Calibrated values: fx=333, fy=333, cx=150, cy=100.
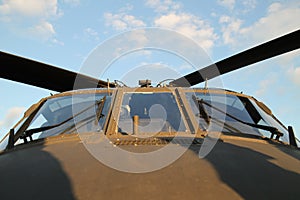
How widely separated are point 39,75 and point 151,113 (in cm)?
209

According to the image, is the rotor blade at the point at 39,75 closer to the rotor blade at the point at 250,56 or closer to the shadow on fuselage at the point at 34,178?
the rotor blade at the point at 250,56

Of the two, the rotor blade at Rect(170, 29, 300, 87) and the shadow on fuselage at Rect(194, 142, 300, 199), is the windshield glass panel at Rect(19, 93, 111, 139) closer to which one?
the shadow on fuselage at Rect(194, 142, 300, 199)

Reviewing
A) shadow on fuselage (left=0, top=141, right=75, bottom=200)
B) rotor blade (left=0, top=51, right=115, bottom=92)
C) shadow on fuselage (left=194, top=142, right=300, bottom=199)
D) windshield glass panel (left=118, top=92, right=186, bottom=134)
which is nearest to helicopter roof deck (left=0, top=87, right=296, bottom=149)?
windshield glass panel (left=118, top=92, right=186, bottom=134)

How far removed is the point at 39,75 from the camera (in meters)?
5.45

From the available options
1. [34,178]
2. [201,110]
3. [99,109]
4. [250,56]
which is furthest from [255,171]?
[250,56]

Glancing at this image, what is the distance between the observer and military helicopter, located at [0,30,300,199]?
7.88 ft

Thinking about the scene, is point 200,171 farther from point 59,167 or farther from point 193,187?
point 59,167

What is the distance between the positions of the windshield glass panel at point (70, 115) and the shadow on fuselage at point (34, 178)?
2.80 feet

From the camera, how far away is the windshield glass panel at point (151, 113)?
4168mm

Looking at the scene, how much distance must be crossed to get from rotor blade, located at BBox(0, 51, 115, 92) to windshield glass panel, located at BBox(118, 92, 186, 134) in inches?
48.7

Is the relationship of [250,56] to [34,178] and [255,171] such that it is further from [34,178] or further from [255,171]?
[34,178]

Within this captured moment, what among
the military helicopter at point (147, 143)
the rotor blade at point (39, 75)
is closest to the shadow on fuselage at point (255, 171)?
the military helicopter at point (147, 143)

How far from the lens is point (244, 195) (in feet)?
7.46

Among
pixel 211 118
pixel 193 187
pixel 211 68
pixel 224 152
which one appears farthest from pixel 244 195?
pixel 211 68
